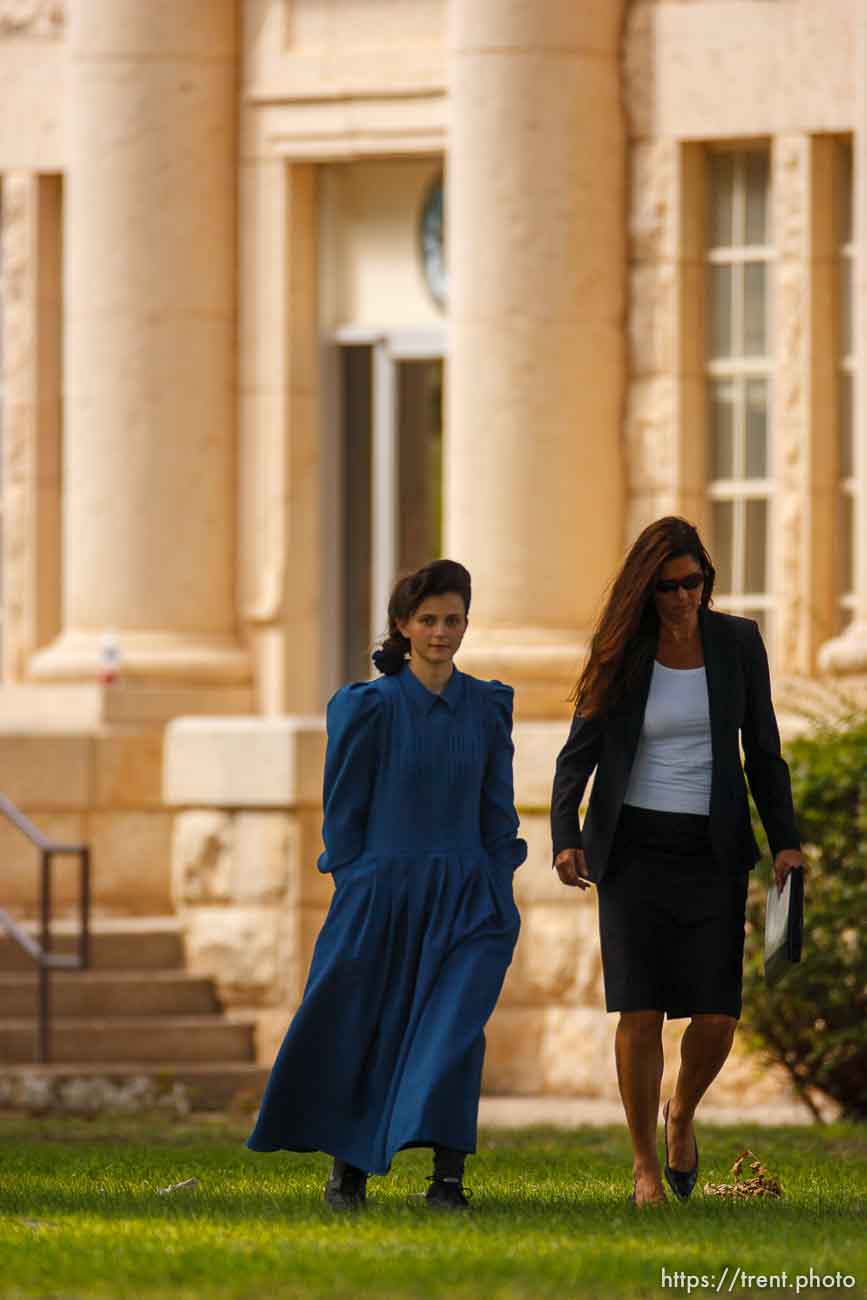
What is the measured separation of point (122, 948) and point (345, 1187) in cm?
697

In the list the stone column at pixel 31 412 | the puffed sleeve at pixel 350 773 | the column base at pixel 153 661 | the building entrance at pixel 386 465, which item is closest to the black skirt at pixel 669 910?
the puffed sleeve at pixel 350 773

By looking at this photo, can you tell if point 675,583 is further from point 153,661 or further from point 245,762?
point 153,661

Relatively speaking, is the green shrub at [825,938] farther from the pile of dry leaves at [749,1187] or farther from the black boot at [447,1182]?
the black boot at [447,1182]

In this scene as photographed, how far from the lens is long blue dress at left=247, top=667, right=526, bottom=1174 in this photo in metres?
7.56

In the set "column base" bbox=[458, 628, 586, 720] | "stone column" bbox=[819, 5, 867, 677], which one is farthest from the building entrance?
"stone column" bbox=[819, 5, 867, 677]

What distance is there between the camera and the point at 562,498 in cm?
1488

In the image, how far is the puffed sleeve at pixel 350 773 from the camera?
7738 millimetres

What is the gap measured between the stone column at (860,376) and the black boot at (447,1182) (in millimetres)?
6726

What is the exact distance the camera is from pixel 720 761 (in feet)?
25.3

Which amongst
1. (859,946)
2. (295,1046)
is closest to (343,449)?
(859,946)

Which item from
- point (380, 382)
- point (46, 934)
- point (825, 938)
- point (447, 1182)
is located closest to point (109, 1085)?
point (46, 934)

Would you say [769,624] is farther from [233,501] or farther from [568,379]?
[233,501]

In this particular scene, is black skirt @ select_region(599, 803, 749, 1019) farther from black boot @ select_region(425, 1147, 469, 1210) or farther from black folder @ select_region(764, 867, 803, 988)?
black boot @ select_region(425, 1147, 469, 1210)

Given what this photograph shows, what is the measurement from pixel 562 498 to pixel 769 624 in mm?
1144
